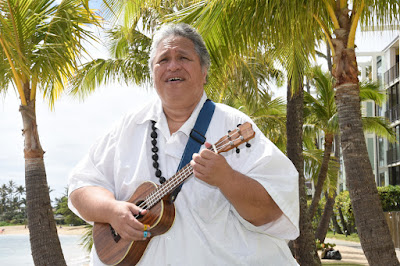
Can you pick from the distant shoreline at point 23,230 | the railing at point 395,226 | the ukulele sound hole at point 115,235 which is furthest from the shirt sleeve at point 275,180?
the distant shoreline at point 23,230

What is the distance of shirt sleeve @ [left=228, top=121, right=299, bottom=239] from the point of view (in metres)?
2.01

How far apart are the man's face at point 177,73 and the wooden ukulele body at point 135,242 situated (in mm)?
388

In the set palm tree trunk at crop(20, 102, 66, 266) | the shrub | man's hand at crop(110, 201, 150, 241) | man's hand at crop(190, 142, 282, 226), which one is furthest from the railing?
man's hand at crop(110, 201, 150, 241)

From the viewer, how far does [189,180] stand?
2.17m

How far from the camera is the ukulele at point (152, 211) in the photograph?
197 centimetres

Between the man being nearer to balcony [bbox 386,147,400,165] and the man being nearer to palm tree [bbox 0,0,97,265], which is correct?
palm tree [bbox 0,0,97,265]

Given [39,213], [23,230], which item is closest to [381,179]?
[39,213]

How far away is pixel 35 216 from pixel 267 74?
10857mm

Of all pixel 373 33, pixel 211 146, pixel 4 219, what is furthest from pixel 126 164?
pixel 4 219

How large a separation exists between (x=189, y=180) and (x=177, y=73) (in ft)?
1.51

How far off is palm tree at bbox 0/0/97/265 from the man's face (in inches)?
234

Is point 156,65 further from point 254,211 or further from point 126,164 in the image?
point 254,211

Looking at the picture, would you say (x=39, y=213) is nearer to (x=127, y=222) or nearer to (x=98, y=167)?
(x=98, y=167)

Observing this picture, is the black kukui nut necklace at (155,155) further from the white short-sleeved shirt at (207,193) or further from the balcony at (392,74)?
the balcony at (392,74)
